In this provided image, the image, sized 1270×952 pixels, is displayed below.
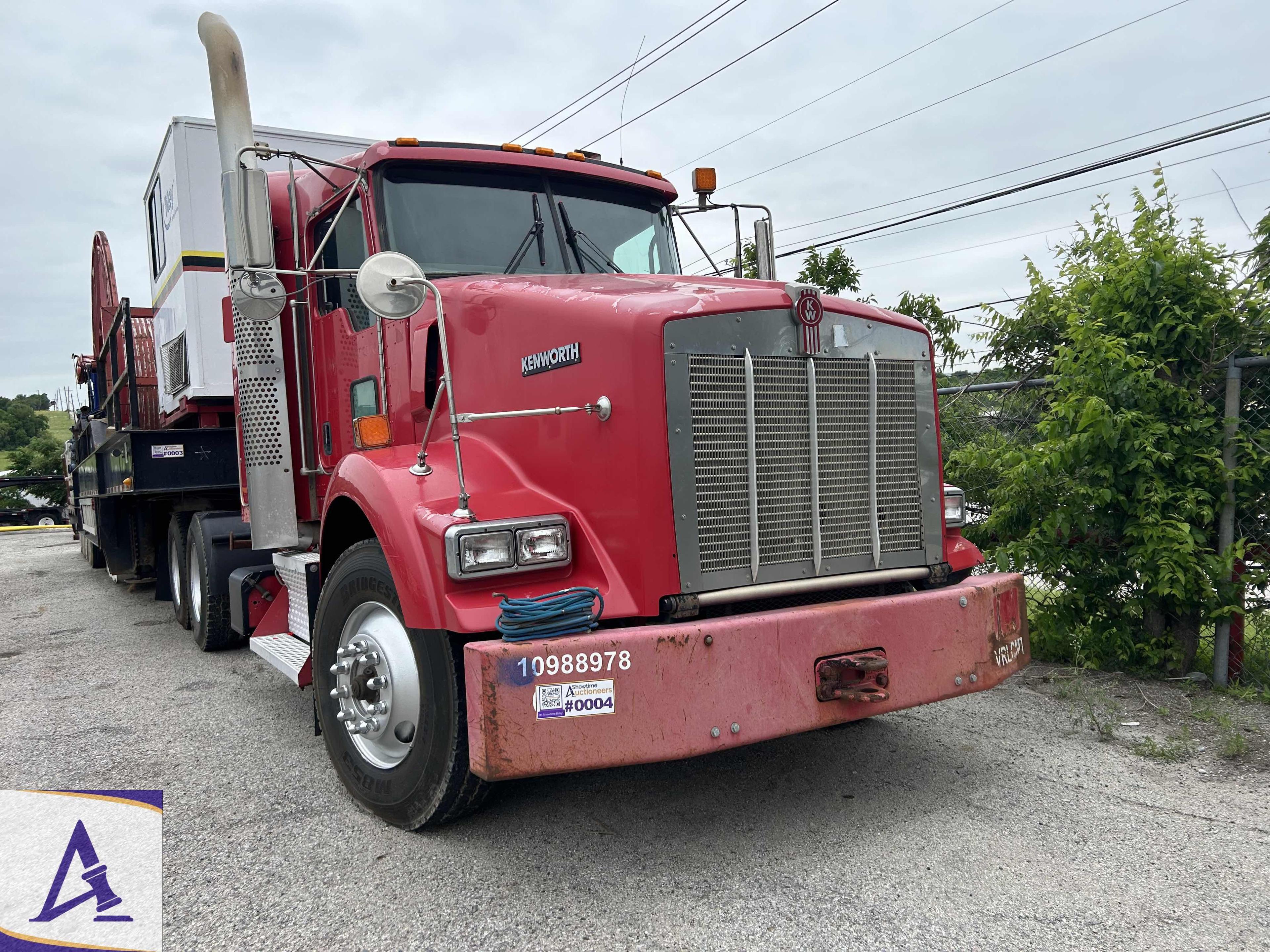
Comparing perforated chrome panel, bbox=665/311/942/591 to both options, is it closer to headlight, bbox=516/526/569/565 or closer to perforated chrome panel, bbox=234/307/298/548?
headlight, bbox=516/526/569/565

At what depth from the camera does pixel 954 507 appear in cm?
408

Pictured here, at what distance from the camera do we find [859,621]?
333 cm

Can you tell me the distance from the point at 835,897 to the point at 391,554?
1.87m

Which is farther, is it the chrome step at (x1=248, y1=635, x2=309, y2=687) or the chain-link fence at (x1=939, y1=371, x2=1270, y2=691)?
the chain-link fence at (x1=939, y1=371, x2=1270, y2=691)

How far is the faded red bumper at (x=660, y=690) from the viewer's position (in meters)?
2.88

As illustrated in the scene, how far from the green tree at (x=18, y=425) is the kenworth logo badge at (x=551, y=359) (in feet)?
197

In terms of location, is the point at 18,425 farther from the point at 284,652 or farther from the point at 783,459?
the point at 783,459

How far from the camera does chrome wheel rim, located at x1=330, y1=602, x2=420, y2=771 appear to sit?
353 cm

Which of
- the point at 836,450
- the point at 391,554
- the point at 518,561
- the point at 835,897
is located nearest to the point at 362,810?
the point at 391,554

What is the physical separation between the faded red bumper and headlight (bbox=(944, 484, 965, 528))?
854 millimetres

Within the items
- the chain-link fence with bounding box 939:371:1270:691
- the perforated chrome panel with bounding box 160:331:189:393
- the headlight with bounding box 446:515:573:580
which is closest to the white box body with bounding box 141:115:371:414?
the perforated chrome panel with bounding box 160:331:189:393

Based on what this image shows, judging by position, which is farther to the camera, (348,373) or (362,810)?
(348,373)

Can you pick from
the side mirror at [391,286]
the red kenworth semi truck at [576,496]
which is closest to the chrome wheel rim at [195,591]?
the red kenworth semi truck at [576,496]

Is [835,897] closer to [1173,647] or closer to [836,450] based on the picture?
[836,450]
